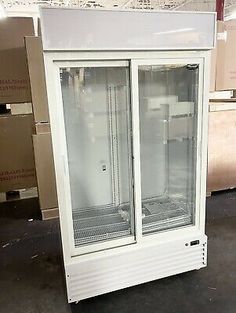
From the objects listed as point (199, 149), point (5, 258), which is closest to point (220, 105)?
point (199, 149)

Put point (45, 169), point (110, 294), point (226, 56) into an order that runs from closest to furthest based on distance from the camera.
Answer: point (110, 294)
point (45, 169)
point (226, 56)

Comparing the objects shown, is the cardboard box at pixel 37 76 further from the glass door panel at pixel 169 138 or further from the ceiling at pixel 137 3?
the ceiling at pixel 137 3

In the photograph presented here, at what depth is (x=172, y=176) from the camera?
214 cm

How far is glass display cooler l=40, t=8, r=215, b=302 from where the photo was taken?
55.8 inches

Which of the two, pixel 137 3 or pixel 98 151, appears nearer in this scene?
pixel 98 151

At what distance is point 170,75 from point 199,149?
578 mm

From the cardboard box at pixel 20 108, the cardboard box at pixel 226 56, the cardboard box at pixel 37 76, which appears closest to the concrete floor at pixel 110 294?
the cardboard box at pixel 37 76

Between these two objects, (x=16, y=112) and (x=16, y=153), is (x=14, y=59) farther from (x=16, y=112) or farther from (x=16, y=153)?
(x=16, y=153)

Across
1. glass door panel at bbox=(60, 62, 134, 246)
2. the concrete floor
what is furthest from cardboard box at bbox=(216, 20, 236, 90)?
glass door panel at bbox=(60, 62, 134, 246)

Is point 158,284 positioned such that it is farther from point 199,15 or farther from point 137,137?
point 199,15

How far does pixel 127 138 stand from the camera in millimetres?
1821

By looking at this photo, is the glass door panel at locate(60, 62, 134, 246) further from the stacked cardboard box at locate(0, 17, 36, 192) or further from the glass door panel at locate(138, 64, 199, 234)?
the stacked cardboard box at locate(0, 17, 36, 192)

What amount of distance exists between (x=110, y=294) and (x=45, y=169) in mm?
1359

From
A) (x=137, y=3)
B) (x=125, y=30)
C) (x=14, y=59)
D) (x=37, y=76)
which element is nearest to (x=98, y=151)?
(x=125, y=30)
